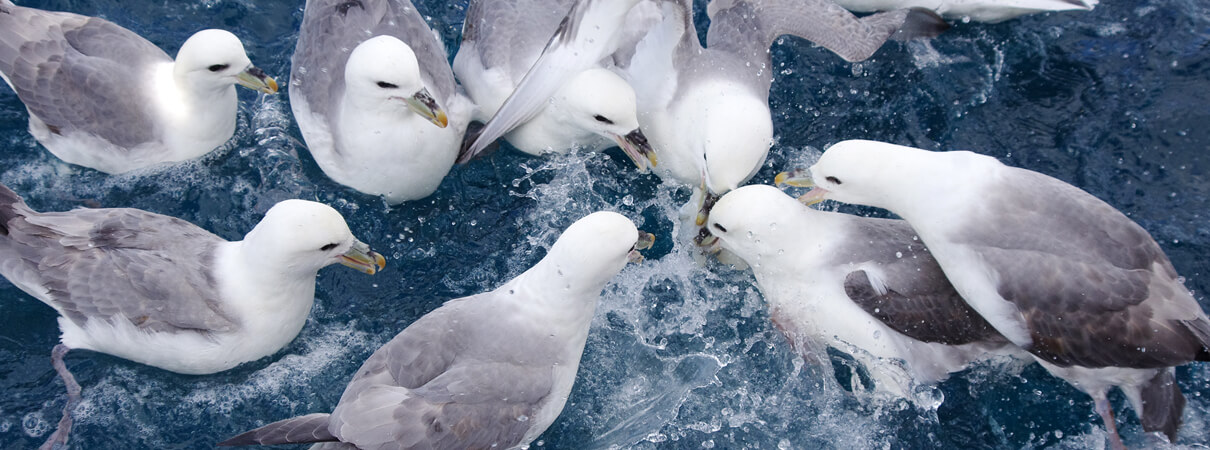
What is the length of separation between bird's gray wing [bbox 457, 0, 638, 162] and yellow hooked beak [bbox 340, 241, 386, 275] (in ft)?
3.38

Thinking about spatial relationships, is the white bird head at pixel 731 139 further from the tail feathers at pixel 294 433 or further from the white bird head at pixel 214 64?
the white bird head at pixel 214 64

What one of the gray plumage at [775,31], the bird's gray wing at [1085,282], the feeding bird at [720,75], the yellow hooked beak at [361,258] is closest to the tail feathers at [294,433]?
the yellow hooked beak at [361,258]

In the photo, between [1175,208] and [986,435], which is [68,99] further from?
[1175,208]

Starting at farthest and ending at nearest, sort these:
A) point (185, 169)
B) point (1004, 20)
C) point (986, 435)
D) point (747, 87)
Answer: point (1004, 20)
point (185, 169)
point (747, 87)
point (986, 435)

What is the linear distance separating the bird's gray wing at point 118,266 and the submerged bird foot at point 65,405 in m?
0.24

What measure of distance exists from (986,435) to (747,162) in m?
1.80

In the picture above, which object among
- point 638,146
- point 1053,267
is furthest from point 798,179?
point 1053,267

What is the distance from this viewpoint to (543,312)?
4.16m

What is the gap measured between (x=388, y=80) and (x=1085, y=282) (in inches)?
130

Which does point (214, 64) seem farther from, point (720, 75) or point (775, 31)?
point (775, 31)

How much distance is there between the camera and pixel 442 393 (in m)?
4.00

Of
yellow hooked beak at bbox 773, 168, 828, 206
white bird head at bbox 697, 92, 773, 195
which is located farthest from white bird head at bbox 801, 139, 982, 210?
white bird head at bbox 697, 92, 773, 195

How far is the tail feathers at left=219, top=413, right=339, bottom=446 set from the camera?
3951 mm

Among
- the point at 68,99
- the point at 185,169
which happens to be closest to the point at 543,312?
the point at 185,169
